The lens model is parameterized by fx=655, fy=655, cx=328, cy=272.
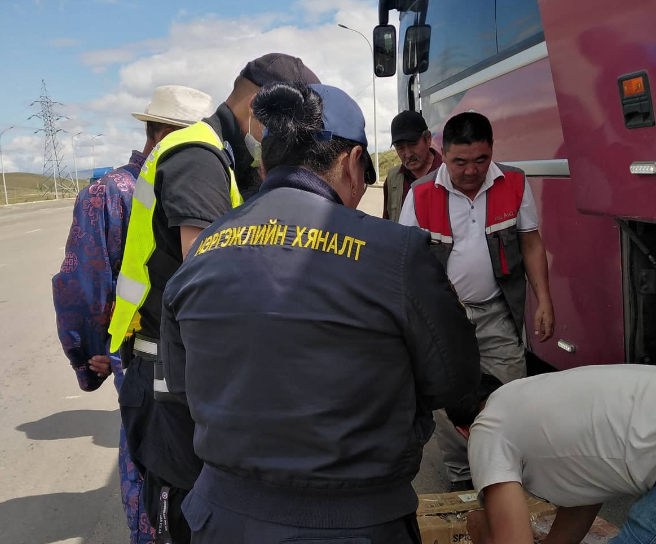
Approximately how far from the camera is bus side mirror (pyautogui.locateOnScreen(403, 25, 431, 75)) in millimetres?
4953

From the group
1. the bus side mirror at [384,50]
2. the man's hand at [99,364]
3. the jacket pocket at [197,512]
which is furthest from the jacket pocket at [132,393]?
the bus side mirror at [384,50]

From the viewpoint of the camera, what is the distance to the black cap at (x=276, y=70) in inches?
85.2

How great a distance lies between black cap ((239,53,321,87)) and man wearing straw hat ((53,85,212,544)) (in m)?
0.39

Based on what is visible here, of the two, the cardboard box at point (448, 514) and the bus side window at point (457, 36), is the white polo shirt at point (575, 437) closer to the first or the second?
the cardboard box at point (448, 514)

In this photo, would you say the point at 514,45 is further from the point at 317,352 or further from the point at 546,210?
the point at 317,352

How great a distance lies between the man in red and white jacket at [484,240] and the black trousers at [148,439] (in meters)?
1.67

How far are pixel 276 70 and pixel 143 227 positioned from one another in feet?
2.25

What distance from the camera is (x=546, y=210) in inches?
127

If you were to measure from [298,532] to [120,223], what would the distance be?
1.71 m

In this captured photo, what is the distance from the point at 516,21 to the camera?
3287 millimetres

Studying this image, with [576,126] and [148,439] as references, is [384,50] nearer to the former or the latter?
[576,126]

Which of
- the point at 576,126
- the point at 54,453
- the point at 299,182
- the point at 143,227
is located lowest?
the point at 54,453

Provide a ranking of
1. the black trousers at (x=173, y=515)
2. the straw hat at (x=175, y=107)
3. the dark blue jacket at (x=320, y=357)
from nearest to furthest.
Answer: the dark blue jacket at (x=320, y=357), the black trousers at (x=173, y=515), the straw hat at (x=175, y=107)

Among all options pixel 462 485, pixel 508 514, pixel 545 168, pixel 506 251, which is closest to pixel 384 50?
pixel 545 168
